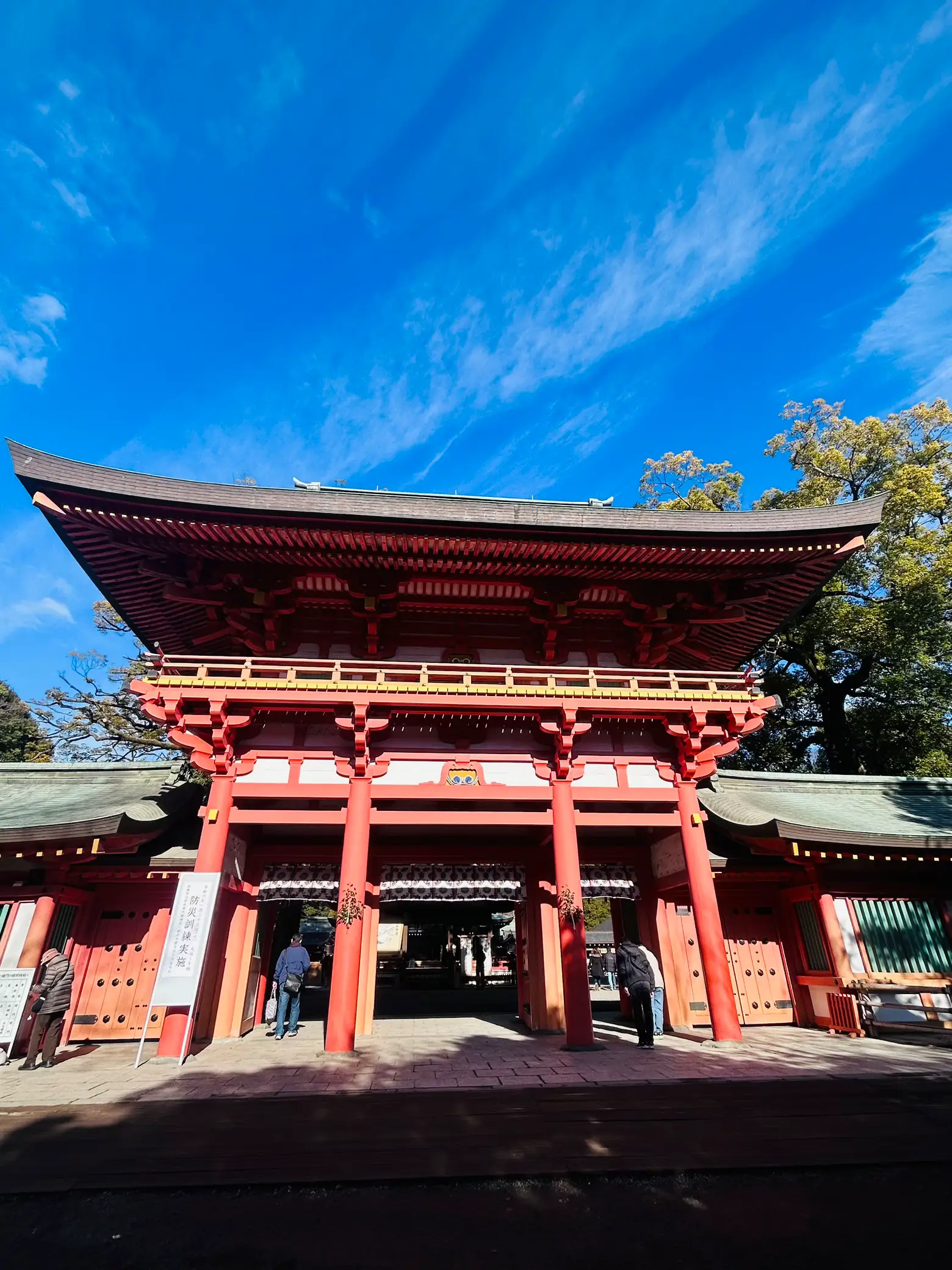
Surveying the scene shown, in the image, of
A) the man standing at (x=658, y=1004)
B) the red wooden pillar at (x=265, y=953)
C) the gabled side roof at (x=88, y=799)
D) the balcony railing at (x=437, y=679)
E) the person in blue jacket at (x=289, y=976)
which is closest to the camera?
the gabled side roof at (x=88, y=799)

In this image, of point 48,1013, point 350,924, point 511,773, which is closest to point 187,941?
point 48,1013

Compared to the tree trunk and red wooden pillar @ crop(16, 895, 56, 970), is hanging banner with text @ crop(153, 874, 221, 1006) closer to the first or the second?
red wooden pillar @ crop(16, 895, 56, 970)

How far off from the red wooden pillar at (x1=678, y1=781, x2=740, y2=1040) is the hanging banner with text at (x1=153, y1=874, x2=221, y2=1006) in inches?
321

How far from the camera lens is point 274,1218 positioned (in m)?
4.16

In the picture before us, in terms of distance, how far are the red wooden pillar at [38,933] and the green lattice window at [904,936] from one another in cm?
1518

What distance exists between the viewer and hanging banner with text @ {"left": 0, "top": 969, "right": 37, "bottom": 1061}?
9.25 meters

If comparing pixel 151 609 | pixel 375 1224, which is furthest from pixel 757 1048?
pixel 151 609

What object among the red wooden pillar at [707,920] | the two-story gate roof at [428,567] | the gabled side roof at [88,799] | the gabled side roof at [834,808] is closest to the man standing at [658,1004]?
the red wooden pillar at [707,920]

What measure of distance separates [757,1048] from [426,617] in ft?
32.1

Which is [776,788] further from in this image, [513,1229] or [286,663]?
[513,1229]

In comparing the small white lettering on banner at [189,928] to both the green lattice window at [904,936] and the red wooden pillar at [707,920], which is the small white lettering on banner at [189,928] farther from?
the green lattice window at [904,936]

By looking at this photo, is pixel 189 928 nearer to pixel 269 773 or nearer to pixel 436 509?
pixel 269 773

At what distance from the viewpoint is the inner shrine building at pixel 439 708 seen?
10.7m

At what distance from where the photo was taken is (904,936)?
39.3 ft
